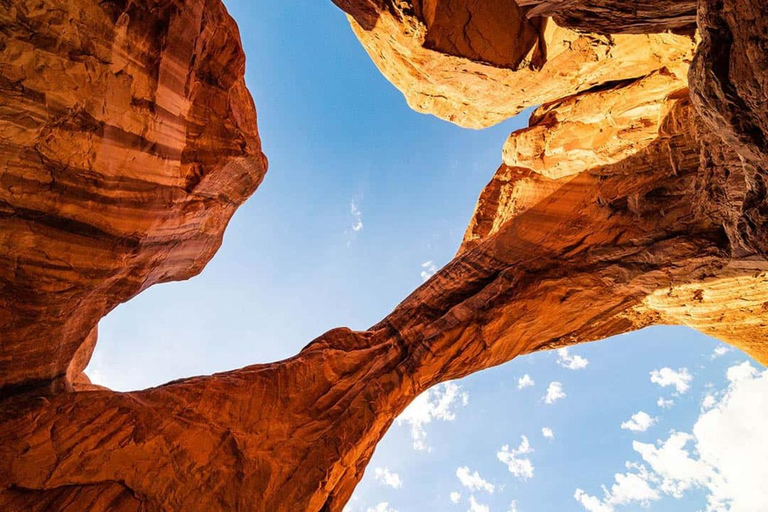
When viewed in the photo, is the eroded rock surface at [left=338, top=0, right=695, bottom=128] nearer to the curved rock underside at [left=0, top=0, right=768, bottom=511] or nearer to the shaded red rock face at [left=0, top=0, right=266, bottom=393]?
the curved rock underside at [left=0, top=0, right=768, bottom=511]

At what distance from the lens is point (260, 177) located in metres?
13.9

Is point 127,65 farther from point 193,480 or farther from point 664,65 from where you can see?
point 664,65

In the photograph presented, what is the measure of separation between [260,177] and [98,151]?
5.91 meters

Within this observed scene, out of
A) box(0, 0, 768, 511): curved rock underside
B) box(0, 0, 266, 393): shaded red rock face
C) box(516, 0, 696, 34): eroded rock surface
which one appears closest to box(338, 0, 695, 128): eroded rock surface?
box(0, 0, 768, 511): curved rock underside

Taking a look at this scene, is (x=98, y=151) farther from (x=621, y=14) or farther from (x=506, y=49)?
(x=506, y=49)

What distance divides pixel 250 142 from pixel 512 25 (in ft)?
33.3

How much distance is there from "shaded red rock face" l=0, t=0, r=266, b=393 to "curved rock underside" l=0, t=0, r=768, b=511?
1.9 inches

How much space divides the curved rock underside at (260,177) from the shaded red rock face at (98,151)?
0.05 meters

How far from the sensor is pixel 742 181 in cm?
999

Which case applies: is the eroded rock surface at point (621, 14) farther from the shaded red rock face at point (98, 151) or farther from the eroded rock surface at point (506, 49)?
the shaded red rock face at point (98, 151)

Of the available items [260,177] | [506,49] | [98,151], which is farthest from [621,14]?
[98,151]

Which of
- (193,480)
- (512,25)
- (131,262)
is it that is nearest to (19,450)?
(193,480)

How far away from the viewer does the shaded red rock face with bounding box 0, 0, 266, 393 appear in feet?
23.1

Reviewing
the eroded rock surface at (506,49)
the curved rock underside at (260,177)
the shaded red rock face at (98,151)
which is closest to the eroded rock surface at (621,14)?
the curved rock underside at (260,177)
